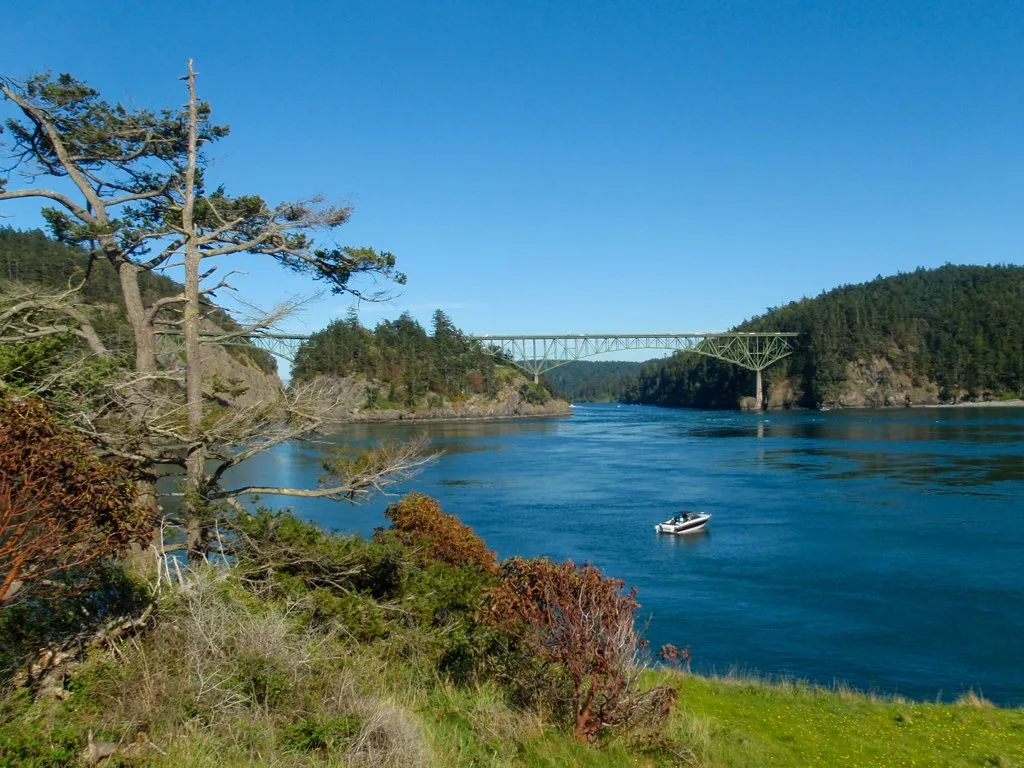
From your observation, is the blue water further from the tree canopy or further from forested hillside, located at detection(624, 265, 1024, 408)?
forested hillside, located at detection(624, 265, 1024, 408)

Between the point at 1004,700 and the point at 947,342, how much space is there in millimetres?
114456

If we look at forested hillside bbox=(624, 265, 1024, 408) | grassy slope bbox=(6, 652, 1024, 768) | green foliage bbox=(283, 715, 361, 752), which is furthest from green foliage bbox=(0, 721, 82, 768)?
forested hillside bbox=(624, 265, 1024, 408)

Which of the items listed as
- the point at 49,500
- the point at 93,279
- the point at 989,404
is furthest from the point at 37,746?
the point at 989,404

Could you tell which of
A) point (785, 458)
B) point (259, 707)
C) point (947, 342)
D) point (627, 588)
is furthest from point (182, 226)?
point (947, 342)

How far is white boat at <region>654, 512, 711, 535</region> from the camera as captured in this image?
87.2 feet

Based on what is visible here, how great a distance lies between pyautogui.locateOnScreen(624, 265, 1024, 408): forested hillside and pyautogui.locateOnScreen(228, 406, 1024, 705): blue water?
57838 millimetres

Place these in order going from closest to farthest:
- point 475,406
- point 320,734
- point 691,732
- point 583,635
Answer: point 320,734
point 583,635
point 691,732
point 475,406

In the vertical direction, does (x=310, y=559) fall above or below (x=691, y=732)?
above

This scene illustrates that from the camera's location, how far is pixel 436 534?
14.8 m

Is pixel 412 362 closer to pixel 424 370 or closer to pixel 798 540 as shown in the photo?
pixel 424 370

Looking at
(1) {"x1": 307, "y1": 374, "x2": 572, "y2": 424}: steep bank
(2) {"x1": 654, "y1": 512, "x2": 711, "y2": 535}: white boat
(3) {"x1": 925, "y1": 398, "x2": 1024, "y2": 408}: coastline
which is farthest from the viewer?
(3) {"x1": 925, "y1": 398, "x2": 1024, "y2": 408}: coastline

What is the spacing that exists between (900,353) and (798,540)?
10268 centimetres

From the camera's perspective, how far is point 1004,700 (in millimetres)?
13375

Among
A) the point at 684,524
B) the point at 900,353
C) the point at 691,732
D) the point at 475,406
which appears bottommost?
the point at 684,524
